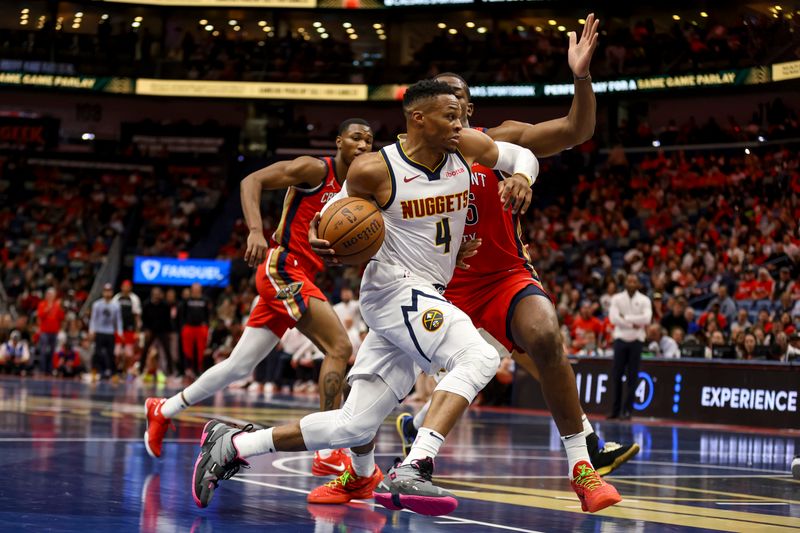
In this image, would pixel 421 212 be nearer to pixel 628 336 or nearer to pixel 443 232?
pixel 443 232

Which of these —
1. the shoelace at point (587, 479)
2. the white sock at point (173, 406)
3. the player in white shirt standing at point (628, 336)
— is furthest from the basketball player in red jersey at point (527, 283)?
the player in white shirt standing at point (628, 336)

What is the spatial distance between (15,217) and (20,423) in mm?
25055

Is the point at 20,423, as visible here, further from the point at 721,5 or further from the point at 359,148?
the point at 721,5

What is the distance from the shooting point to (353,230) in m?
5.39

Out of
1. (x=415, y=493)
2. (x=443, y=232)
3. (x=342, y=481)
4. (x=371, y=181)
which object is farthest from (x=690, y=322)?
(x=415, y=493)

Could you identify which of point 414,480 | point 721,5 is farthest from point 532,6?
point 414,480

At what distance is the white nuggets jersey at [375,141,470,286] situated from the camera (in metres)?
5.65

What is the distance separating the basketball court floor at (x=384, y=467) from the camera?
5.33 metres

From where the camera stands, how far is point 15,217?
3441 cm

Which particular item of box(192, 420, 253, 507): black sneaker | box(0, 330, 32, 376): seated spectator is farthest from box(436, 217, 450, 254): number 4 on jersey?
box(0, 330, 32, 376): seated spectator

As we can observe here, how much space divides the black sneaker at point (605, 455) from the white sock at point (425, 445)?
168cm

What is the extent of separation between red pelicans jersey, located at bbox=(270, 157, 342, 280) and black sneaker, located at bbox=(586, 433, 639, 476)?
7.57 ft

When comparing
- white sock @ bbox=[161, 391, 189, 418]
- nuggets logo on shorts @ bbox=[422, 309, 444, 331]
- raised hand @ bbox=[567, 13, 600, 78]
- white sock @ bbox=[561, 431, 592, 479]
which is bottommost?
white sock @ bbox=[561, 431, 592, 479]

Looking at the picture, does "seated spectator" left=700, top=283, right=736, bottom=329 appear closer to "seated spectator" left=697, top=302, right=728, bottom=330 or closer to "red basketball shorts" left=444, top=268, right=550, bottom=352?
"seated spectator" left=697, top=302, right=728, bottom=330
